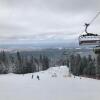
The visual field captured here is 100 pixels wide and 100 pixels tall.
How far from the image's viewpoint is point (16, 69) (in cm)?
7331

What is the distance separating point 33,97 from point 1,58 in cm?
7330

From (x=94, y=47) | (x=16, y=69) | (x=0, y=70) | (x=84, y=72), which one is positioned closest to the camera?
(x=94, y=47)

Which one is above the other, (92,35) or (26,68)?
(92,35)

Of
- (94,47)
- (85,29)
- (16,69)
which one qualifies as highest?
(85,29)

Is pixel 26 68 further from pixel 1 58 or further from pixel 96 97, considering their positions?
pixel 96 97

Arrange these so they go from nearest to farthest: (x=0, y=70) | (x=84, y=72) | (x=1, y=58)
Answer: (x=84, y=72), (x=0, y=70), (x=1, y=58)

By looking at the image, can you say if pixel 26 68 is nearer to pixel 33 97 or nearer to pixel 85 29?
pixel 33 97

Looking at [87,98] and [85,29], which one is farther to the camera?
[87,98]

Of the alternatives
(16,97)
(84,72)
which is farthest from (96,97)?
(84,72)

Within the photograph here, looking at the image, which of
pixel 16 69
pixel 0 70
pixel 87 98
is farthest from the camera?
pixel 16 69

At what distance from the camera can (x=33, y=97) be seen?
14.5m

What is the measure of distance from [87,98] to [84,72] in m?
43.0

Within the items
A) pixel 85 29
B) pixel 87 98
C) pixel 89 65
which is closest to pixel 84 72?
pixel 89 65

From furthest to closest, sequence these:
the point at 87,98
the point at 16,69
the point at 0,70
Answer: the point at 16,69 < the point at 0,70 < the point at 87,98
